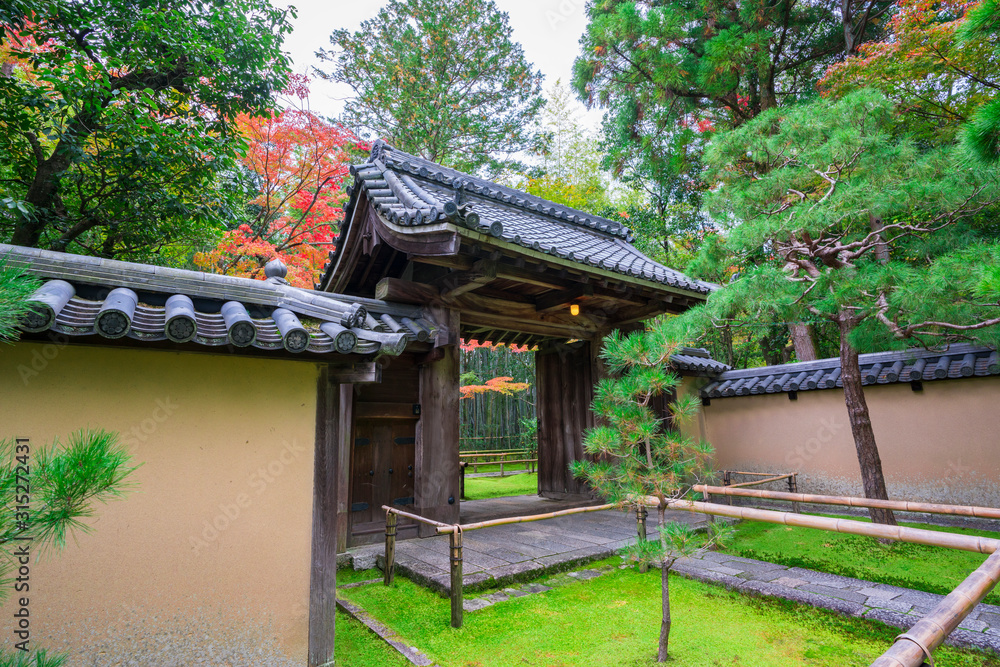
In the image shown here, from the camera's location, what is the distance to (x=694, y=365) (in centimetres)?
967

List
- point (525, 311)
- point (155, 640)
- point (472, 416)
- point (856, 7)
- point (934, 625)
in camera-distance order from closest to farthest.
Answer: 1. point (934, 625)
2. point (155, 640)
3. point (525, 311)
4. point (856, 7)
5. point (472, 416)

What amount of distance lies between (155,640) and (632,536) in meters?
4.73

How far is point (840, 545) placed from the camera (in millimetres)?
5824

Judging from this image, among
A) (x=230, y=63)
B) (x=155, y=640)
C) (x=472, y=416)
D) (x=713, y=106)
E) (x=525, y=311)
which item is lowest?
(x=155, y=640)

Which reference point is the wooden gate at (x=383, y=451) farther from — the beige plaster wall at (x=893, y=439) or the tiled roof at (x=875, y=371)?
the beige plaster wall at (x=893, y=439)

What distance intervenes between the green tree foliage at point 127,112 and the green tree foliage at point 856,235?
23.0 feet

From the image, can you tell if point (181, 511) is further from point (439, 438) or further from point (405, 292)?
point (405, 292)

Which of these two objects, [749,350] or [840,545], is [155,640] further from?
[749,350]

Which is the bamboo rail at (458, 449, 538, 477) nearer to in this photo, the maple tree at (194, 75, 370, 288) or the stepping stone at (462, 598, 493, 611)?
the maple tree at (194, 75, 370, 288)

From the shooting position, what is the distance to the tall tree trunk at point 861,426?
578 centimetres

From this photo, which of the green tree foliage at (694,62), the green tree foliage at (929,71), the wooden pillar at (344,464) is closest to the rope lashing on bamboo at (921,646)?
the wooden pillar at (344,464)

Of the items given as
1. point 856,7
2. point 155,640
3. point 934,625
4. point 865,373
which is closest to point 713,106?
point 856,7

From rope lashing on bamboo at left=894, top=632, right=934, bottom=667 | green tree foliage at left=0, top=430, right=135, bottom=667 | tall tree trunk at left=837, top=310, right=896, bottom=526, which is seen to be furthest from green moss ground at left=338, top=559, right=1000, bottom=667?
tall tree trunk at left=837, top=310, right=896, bottom=526

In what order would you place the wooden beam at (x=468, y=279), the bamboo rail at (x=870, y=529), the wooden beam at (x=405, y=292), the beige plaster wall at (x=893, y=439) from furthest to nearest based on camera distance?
the beige plaster wall at (x=893, y=439) → the wooden beam at (x=405, y=292) → the wooden beam at (x=468, y=279) → the bamboo rail at (x=870, y=529)
